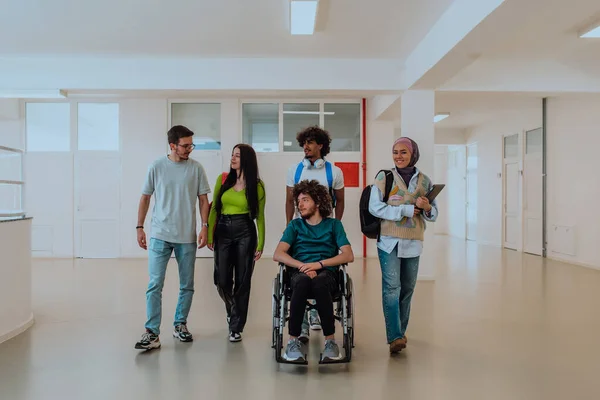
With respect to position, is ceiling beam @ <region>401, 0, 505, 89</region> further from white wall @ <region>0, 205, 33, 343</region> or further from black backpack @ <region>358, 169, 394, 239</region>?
white wall @ <region>0, 205, 33, 343</region>

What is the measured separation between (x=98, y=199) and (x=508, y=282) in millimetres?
6855

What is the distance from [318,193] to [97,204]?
6.50 m

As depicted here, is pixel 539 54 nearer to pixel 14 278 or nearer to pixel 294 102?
pixel 294 102

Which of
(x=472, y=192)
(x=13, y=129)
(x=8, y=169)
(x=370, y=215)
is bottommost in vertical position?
(x=370, y=215)

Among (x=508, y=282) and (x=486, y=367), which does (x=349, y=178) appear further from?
(x=486, y=367)

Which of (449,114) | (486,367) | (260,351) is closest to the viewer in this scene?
(486,367)

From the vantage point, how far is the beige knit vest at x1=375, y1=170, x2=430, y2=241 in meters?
2.97

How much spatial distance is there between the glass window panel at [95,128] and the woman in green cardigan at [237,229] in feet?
19.1

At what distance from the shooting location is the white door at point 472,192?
11.7 m

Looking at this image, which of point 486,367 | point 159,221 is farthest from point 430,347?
point 159,221

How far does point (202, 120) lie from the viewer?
27.2 feet

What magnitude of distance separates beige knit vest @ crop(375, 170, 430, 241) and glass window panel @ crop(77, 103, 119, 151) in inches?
261

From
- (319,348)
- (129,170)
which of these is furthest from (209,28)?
(129,170)

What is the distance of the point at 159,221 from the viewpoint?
10.3 ft
